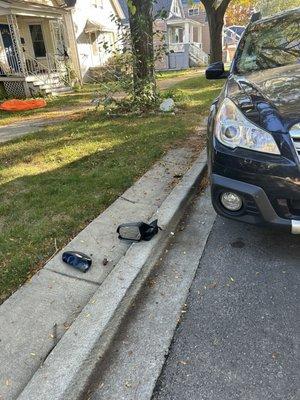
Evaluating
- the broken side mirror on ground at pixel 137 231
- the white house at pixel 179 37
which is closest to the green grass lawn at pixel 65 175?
the broken side mirror on ground at pixel 137 231

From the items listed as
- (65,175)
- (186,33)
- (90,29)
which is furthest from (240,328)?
(186,33)

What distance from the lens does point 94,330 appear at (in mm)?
2234

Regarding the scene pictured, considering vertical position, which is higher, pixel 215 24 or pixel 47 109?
pixel 215 24

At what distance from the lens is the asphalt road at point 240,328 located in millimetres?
1943

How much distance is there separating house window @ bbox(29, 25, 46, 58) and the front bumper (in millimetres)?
18064

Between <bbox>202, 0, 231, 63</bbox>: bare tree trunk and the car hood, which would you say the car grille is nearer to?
the car hood

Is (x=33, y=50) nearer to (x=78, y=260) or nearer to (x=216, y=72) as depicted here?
(x=216, y=72)

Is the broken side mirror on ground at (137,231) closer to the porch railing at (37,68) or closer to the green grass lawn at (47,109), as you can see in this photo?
the green grass lawn at (47,109)

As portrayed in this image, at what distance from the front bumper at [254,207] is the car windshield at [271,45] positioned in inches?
71.5

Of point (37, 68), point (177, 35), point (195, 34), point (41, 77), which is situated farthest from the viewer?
point (195, 34)

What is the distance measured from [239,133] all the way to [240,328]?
4.37 feet

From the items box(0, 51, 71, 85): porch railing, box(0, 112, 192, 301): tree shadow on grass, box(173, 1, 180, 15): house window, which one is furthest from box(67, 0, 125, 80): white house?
box(0, 112, 192, 301): tree shadow on grass

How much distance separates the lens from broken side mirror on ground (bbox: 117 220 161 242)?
313cm

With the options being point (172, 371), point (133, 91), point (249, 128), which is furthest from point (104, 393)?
point (133, 91)
